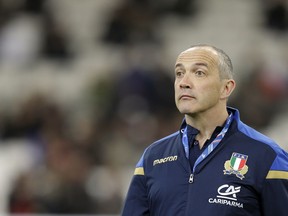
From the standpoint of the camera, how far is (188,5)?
48.6ft

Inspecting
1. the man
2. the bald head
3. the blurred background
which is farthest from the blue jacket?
the blurred background

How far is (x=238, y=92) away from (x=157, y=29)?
2360 millimetres

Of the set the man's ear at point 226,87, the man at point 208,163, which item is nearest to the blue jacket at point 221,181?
the man at point 208,163

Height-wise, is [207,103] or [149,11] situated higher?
[207,103]

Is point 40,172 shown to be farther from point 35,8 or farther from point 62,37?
point 35,8

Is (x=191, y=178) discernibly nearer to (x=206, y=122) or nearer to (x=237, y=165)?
(x=237, y=165)

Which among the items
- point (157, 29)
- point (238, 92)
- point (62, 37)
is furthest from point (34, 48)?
point (238, 92)

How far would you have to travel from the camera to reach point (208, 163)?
504 cm

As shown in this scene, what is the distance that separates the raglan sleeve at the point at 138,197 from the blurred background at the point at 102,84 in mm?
5028

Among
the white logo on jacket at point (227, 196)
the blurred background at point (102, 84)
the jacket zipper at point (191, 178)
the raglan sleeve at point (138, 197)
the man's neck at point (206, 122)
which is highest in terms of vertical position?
the man's neck at point (206, 122)

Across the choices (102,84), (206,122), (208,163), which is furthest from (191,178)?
(102,84)

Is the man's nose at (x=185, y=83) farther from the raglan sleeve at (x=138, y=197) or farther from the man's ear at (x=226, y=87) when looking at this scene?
the raglan sleeve at (x=138, y=197)

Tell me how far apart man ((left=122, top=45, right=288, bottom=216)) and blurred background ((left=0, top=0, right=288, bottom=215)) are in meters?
5.14

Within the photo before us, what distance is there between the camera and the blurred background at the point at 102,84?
1090 centimetres
